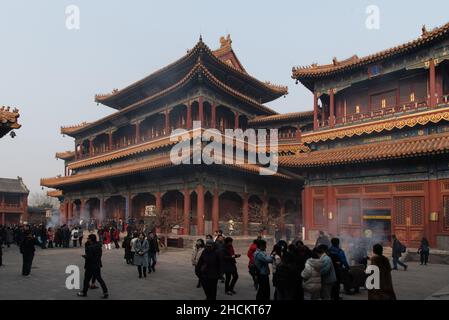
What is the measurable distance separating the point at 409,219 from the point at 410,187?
4.94 feet

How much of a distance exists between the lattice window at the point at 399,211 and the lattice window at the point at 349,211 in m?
1.81

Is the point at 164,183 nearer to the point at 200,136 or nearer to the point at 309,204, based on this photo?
the point at 200,136

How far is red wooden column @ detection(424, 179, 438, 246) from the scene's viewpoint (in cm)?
1798

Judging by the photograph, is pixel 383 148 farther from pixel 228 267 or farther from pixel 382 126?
pixel 228 267

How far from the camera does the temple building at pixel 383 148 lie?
1848 centimetres

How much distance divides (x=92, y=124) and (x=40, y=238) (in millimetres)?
18270

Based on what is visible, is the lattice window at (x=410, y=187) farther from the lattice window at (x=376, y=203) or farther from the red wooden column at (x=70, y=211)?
the red wooden column at (x=70, y=211)

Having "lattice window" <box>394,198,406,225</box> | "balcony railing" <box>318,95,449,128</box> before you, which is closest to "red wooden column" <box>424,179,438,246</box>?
"lattice window" <box>394,198,406,225</box>

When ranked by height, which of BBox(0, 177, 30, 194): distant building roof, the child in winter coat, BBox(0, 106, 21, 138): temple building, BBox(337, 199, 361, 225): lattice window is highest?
BBox(0, 106, 21, 138): temple building

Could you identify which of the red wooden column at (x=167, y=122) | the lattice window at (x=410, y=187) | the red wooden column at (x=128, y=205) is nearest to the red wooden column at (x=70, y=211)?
the red wooden column at (x=128, y=205)

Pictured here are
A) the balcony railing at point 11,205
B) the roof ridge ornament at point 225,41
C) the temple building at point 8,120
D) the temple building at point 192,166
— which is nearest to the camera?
the temple building at point 8,120

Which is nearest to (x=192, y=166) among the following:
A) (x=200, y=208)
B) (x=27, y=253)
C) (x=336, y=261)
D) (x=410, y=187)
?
(x=200, y=208)

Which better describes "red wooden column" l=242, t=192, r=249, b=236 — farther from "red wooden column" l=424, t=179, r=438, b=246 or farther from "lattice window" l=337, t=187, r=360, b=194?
"red wooden column" l=424, t=179, r=438, b=246

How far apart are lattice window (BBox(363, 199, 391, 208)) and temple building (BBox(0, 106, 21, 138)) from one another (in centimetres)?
1602
